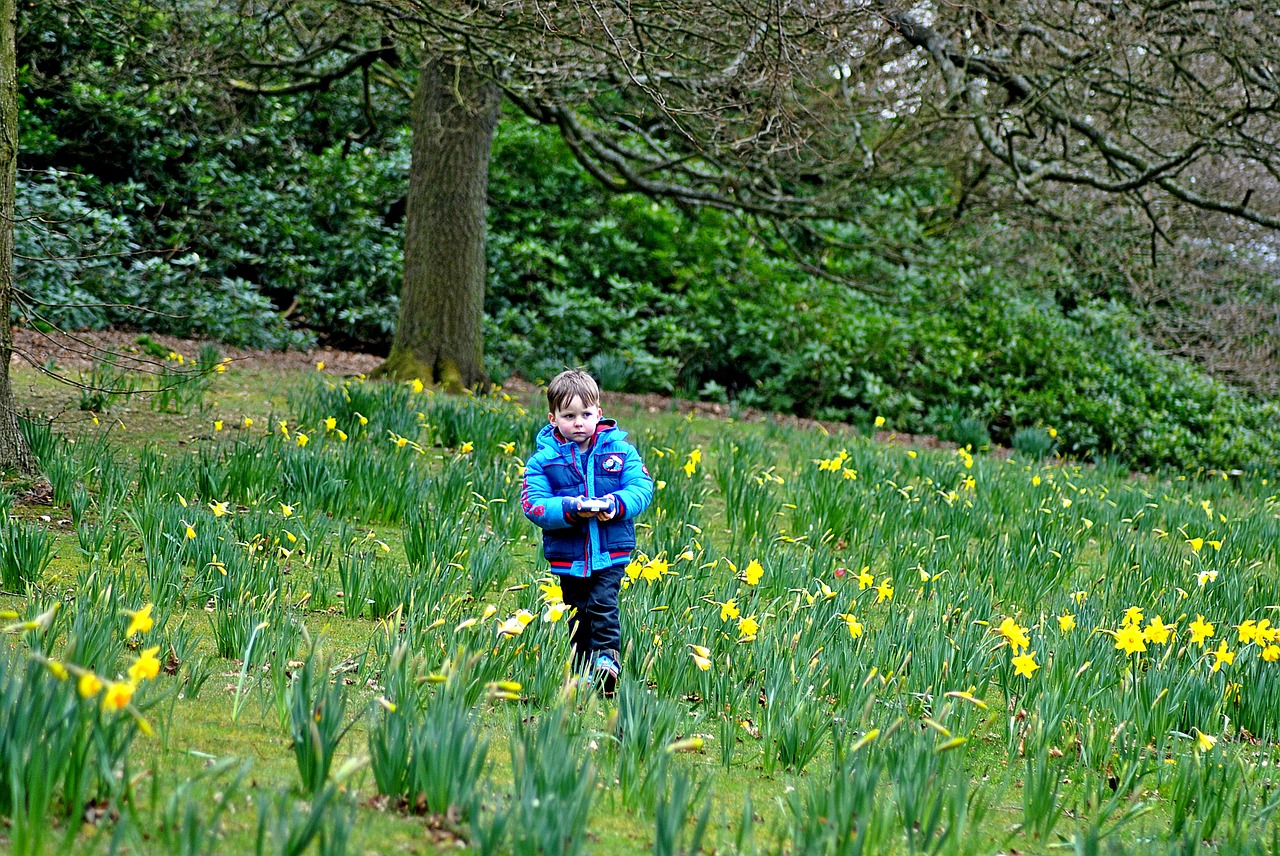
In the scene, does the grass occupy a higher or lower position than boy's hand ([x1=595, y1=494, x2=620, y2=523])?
lower

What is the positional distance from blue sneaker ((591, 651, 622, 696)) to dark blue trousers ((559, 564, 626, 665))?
2cm

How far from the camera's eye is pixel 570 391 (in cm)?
308

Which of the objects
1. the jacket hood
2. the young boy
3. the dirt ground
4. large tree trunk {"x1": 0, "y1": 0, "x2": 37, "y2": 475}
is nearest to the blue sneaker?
the young boy

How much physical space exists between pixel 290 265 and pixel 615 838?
445 inches

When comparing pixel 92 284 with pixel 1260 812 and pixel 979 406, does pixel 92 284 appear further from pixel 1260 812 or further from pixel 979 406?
pixel 1260 812

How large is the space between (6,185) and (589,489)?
270cm

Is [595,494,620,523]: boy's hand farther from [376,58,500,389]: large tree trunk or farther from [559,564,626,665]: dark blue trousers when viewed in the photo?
[376,58,500,389]: large tree trunk

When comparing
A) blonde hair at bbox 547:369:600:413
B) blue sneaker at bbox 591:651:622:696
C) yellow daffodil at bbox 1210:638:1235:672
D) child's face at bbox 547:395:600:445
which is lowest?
blue sneaker at bbox 591:651:622:696

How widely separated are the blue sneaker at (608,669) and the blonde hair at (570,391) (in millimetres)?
708

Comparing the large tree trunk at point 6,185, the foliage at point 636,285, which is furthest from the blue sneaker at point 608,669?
the foliage at point 636,285

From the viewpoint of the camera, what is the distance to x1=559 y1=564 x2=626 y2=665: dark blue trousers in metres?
3.15

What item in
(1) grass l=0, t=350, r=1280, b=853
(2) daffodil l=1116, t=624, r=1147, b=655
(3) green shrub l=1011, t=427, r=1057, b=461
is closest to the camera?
(1) grass l=0, t=350, r=1280, b=853

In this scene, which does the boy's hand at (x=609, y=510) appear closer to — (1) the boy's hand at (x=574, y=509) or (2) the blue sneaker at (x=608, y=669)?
(1) the boy's hand at (x=574, y=509)

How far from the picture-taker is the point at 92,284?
10.5m
